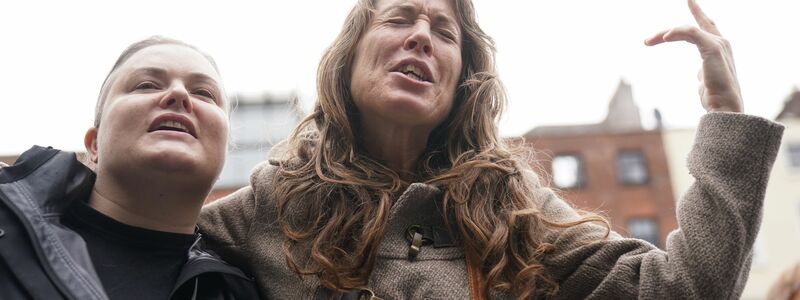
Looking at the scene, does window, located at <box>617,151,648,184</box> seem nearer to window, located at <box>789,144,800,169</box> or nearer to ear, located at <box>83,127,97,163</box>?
window, located at <box>789,144,800,169</box>

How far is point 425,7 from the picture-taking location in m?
3.07

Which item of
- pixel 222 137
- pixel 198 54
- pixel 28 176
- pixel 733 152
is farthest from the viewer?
pixel 198 54

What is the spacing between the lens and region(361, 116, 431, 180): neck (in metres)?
3.00

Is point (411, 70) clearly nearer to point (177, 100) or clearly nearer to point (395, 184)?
point (395, 184)

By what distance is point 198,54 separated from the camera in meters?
2.84

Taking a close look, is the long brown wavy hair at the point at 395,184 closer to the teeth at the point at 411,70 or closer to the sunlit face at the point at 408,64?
the sunlit face at the point at 408,64

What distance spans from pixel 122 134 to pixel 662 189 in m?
21.3

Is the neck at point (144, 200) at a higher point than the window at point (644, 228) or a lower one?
higher

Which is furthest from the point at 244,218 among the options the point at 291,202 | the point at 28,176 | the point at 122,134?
the point at 28,176

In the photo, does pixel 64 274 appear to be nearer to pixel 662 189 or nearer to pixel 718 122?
pixel 718 122

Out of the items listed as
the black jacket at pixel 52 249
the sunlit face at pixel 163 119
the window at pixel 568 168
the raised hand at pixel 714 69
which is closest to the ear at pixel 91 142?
the sunlit face at pixel 163 119

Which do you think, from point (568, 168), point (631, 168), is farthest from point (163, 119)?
point (631, 168)

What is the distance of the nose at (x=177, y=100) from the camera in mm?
2520

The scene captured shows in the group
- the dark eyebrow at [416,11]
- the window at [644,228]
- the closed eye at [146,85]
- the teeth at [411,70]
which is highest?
the dark eyebrow at [416,11]
